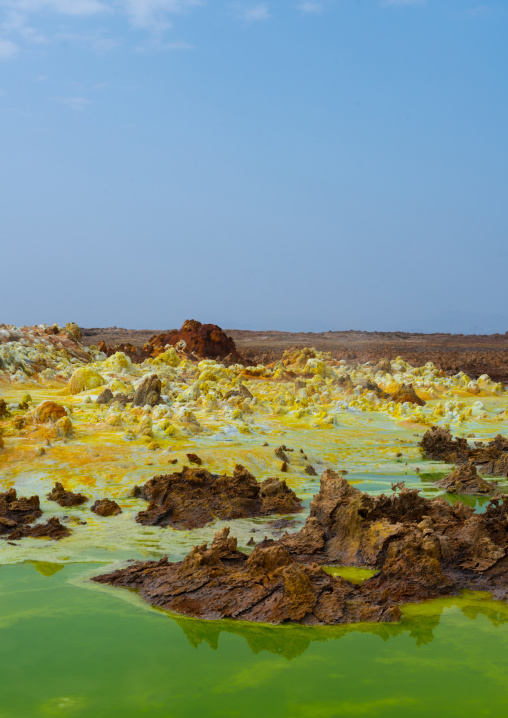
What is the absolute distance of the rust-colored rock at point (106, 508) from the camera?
7.52 meters

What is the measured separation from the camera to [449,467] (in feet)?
34.0

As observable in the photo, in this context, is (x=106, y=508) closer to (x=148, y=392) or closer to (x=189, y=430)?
(x=189, y=430)

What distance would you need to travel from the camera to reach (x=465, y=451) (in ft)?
36.0

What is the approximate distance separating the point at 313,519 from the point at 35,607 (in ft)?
8.76

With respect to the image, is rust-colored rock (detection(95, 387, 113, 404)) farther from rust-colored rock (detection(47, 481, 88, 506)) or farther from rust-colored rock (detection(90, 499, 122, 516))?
rust-colored rock (detection(90, 499, 122, 516))

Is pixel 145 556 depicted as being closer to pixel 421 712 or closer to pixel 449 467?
pixel 421 712

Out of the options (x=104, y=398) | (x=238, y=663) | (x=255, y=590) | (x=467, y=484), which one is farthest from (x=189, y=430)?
→ (x=238, y=663)

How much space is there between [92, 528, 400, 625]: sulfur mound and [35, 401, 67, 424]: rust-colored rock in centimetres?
525

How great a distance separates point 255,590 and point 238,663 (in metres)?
0.86

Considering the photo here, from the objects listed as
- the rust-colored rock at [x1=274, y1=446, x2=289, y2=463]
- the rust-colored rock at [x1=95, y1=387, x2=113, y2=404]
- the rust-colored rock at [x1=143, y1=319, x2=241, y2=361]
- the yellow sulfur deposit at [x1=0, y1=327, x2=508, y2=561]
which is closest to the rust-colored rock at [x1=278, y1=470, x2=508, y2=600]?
the yellow sulfur deposit at [x1=0, y1=327, x2=508, y2=561]

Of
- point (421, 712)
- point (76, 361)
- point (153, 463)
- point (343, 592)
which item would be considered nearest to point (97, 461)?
point (153, 463)

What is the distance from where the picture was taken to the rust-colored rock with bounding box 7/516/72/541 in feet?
22.2

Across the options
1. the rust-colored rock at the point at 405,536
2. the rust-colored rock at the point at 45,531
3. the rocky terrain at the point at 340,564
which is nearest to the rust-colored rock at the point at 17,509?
the rust-colored rock at the point at 45,531

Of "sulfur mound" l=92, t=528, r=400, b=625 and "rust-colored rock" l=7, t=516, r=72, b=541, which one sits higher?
"sulfur mound" l=92, t=528, r=400, b=625
